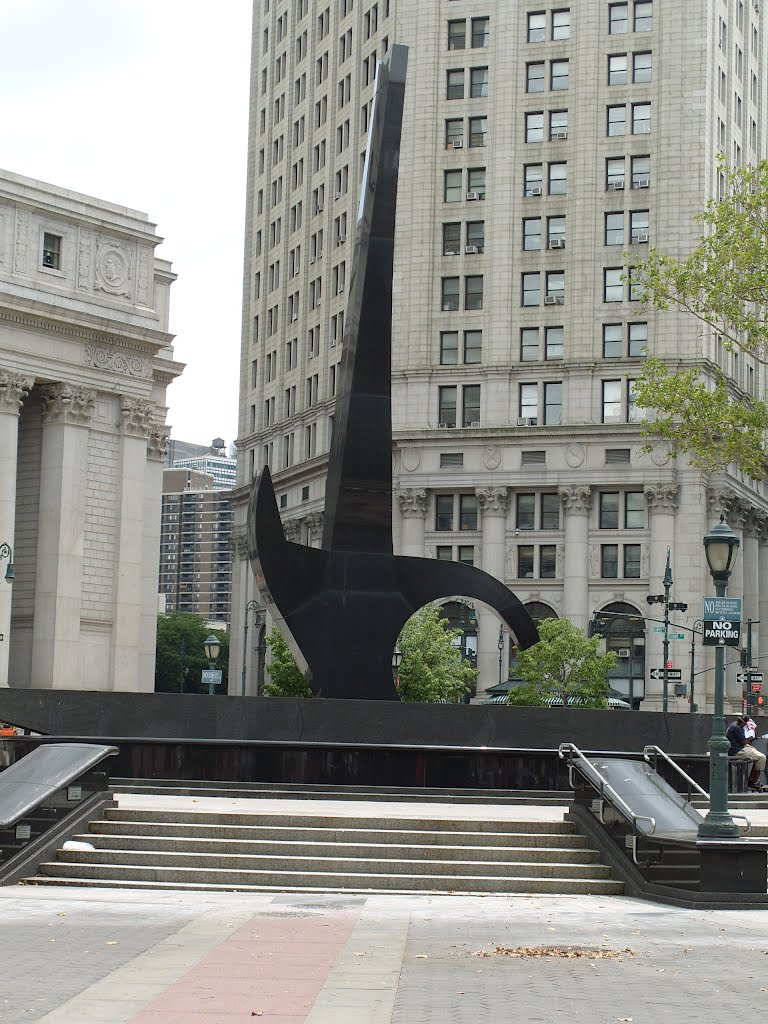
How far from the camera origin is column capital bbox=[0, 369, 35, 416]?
61812 mm

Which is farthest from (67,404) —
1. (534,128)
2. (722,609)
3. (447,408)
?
(722,609)

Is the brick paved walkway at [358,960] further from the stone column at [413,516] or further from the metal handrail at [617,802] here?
the stone column at [413,516]

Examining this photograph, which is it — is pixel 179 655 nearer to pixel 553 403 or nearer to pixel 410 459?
pixel 410 459

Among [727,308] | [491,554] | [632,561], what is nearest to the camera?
[727,308]

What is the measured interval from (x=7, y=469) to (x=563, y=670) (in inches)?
1276

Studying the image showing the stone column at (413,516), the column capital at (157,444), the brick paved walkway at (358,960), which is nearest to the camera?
the brick paved walkway at (358,960)

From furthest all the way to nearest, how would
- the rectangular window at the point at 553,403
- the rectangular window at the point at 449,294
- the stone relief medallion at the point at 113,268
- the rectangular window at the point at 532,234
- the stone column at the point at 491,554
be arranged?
the rectangular window at the point at 449,294 → the rectangular window at the point at 532,234 → the rectangular window at the point at 553,403 → the stone column at the point at 491,554 → the stone relief medallion at the point at 113,268

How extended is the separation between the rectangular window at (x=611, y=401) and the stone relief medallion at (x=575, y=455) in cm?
239

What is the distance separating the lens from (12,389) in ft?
204

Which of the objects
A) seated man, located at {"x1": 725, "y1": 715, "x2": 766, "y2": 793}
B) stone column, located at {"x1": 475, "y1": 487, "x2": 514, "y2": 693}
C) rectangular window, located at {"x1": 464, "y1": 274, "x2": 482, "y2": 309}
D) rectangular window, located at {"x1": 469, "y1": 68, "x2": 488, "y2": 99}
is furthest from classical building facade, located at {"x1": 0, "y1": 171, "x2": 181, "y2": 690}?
seated man, located at {"x1": 725, "y1": 715, "x2": 766, "y2": 793}

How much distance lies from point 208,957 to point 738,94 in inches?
3760

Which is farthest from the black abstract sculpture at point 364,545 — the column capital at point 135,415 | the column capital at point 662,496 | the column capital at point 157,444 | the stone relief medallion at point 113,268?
the column capital at point 662,496

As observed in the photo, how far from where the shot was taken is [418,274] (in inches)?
3755

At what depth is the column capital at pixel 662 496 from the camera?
8788cm
